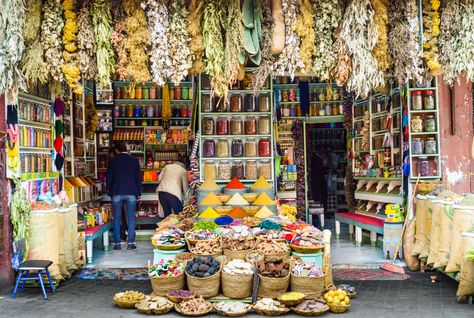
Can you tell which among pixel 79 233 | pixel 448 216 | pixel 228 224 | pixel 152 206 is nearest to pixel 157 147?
pixel 152 206

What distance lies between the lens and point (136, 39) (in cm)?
570

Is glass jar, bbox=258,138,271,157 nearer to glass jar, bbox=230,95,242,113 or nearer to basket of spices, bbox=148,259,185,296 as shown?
glass jar, bbox=230,95,242,113

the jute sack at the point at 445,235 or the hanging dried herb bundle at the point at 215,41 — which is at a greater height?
the hanging dried herb bundle at the point at 215,41

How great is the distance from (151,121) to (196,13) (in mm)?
5427

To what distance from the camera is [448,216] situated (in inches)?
249

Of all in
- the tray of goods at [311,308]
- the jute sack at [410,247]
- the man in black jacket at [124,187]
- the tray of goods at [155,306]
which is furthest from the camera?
the man in black jacket at [124,187]

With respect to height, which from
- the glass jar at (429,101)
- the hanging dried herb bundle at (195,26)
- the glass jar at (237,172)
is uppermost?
the hanging dried herb bundle at (195,26)

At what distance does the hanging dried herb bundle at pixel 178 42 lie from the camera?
5.75 meters

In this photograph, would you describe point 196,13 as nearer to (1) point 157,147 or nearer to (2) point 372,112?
(2) point 372,112

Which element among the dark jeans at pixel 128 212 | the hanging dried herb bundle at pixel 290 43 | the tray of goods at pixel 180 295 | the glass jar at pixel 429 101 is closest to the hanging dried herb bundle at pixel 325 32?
the hanging dried herb bundle at pixel 290 43

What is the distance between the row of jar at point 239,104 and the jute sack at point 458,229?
3.14m

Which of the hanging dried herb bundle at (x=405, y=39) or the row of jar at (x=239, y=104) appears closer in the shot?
the hanging dried herb bundle at (x=405, y=39)

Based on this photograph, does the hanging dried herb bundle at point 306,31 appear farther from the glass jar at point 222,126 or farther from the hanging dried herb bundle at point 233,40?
the glass jar at point 222,126

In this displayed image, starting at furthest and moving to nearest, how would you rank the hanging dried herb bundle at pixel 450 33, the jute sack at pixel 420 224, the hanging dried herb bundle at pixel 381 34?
1. the jute sack at pixel 420 224
2. the hanging dried herb bundle at pixel 450 33
3. the hanging dried herb bundle at pixel 381 34
